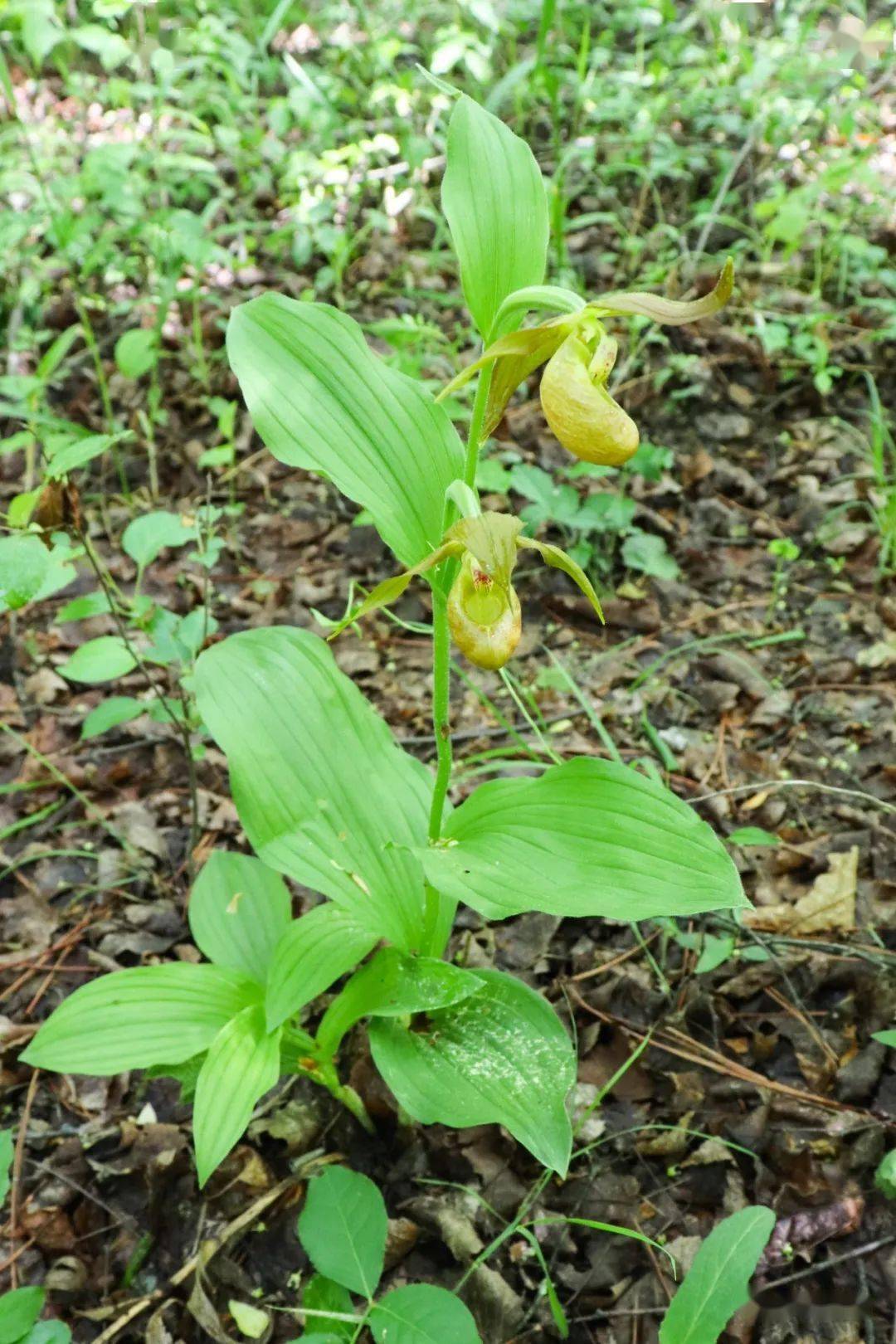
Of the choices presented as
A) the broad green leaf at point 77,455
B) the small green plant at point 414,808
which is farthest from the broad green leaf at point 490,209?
the broad green leaf at point 77,455

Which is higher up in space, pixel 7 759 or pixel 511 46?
pixel 511 46

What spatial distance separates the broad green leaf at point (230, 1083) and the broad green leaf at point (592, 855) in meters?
0.37

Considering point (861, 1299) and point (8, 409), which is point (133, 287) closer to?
point (8, 409)

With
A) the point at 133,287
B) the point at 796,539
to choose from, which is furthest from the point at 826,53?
the point at 133,287

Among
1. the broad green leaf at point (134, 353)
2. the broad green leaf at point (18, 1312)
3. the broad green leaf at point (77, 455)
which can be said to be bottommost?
the broad green leaf at point (18, 1312)

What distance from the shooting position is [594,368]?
1.11 metres

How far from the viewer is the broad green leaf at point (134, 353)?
2.52 meters

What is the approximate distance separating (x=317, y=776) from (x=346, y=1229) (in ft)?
1.99

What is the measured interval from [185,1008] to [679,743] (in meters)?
1.14

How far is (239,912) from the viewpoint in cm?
159

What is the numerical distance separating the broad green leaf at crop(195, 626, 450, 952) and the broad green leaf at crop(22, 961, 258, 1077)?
0.80 ft

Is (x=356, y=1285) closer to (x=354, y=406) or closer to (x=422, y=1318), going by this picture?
(x=422, y=1318)

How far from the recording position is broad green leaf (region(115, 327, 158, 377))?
2.52 metres

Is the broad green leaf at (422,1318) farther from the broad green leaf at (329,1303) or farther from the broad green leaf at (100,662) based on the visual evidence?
the broad green leaf at (100,662)
